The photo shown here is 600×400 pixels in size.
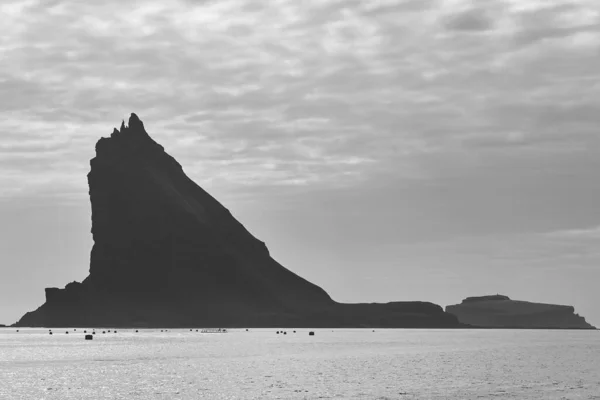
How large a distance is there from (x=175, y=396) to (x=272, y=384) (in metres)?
17.7

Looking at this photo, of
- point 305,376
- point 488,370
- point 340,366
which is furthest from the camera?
point 340,366

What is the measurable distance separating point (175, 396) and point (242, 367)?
52.3m

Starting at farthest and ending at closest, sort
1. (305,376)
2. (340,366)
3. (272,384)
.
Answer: (340,366) → (305,376) → (272,384)

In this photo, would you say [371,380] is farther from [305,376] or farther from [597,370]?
[597,370]

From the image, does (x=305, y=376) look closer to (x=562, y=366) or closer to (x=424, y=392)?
(x=424, y=392)

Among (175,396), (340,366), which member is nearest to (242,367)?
(340,366)

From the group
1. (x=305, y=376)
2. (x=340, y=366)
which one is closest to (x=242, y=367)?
(x=340, y=366)

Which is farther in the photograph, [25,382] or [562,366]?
[562,366]

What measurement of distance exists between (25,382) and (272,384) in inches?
1339

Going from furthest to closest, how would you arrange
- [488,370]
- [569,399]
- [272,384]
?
[488,370] < [272,384] < [569,399]

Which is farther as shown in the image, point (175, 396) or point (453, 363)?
point (453, 363)

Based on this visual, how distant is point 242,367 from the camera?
15712cm

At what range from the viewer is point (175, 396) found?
105m

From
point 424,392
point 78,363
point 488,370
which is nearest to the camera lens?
point 424,392
